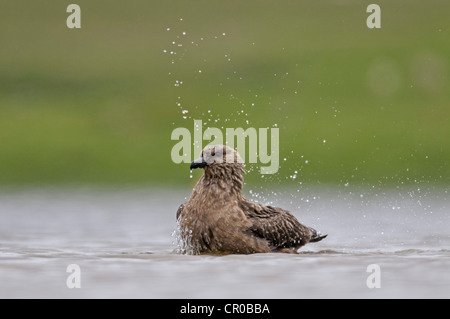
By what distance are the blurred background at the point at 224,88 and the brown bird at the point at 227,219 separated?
803 centimetres

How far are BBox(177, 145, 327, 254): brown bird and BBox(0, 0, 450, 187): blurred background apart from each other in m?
8.03

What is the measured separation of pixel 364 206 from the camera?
18.1 m

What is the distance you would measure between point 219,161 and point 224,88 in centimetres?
1367

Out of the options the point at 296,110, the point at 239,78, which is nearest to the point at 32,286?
the point at 296,110

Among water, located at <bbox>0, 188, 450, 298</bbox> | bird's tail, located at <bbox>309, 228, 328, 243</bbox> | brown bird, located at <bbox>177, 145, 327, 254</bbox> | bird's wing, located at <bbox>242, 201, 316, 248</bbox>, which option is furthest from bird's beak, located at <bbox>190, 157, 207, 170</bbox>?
bird's tail, located at <bbox>309, 228, 328, 243</bbox>

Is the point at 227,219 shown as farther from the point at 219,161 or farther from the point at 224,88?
the point at 224,88

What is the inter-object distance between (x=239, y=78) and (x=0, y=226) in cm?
1185

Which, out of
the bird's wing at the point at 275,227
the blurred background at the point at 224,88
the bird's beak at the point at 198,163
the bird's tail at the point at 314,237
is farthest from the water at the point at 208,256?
the blurred background at the point at 224,88

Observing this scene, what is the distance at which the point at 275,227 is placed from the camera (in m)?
12.4

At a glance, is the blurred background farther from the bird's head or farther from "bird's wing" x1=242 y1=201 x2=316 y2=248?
the bird's head

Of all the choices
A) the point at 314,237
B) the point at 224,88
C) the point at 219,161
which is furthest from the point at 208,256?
the point at 224,88

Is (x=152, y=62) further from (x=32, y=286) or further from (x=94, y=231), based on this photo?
(x=32, y=286)

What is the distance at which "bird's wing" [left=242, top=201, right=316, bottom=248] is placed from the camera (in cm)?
1221

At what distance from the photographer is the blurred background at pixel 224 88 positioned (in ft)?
72.2
